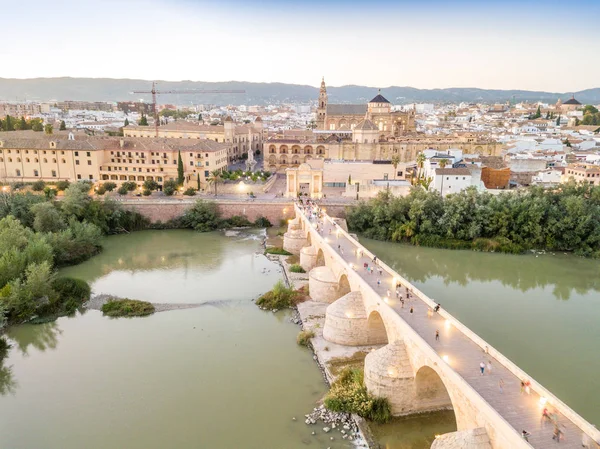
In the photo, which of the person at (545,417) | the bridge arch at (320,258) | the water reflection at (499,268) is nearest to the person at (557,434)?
the person at (545,417)

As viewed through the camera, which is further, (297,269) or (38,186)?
(38,186)

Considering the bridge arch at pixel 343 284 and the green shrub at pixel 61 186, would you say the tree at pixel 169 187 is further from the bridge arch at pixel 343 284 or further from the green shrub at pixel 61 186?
the bridge arch at pixel 343 284

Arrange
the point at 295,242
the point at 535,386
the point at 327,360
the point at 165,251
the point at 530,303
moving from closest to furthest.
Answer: the point at 535,386 < the point at 327,360 < the point at 530,303 < the point at 295,242 < the point at 165,251

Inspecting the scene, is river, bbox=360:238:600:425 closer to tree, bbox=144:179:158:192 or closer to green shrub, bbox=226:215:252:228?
green shrub, bbox=226:215:252:228

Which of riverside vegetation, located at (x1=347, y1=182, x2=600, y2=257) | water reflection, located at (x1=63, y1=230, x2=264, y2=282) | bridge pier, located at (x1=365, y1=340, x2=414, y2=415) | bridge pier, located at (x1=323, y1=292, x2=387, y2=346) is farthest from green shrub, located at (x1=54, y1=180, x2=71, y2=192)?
bridge pier, located at (x1=365, y1=340, x2=414, y2=415)

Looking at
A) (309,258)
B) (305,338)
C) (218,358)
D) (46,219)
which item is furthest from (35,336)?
(309,258)

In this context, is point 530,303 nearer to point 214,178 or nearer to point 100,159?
point 214,178
